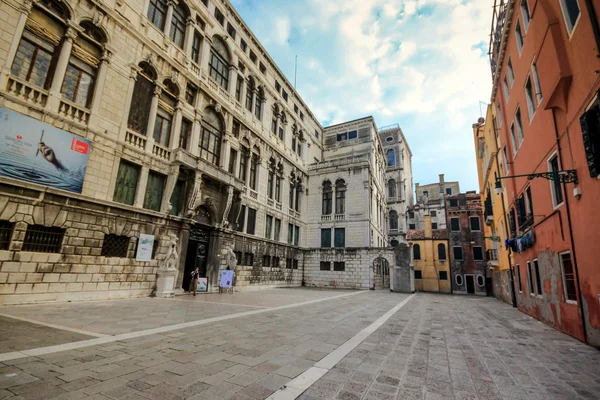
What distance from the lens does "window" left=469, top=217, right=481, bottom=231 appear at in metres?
35.5

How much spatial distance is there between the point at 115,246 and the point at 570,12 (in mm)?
17235

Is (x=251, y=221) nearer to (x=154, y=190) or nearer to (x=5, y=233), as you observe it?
(x=154, y=190)

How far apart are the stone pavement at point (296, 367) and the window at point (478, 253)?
31358 millimetres

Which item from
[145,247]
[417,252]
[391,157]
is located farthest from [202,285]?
[391,157]

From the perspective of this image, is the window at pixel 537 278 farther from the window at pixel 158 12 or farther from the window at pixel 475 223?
the window at pixel 475 223

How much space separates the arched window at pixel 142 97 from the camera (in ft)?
44.5

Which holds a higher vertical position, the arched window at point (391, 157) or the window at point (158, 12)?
the arched window at point (391, 157)

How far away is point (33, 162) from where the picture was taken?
9555mm

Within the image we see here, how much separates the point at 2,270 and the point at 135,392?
29.1ft

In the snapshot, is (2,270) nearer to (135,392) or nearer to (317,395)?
(135,392)

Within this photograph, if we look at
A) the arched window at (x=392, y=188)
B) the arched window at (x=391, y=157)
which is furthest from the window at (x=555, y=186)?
the arched window at (x=391, y=157)

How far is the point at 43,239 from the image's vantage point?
32.0 feet

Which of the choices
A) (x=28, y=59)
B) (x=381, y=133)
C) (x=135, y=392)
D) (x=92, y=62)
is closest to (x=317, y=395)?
(x=135, y=392)

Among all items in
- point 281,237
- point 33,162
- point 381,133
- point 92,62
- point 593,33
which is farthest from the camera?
point 381,133
